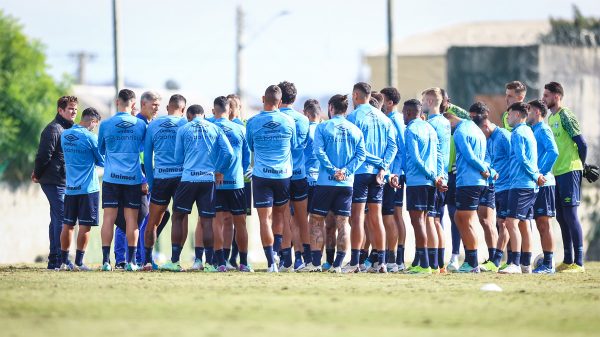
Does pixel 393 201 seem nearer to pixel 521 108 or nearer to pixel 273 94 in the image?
pixel 521 108

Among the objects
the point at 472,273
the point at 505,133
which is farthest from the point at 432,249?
the point at 505,133

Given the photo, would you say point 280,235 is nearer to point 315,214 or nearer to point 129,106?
point 315,214

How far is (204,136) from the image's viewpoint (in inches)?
715

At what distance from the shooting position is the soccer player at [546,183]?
19.1 metres

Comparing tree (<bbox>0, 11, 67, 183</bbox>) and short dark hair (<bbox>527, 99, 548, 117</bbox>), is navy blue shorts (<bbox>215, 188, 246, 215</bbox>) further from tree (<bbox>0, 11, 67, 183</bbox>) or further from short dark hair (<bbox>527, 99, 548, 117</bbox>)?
tree (<bbox>0, 11, 67, 183</bbox>)

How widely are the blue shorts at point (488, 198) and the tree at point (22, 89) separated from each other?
41919 millimetres

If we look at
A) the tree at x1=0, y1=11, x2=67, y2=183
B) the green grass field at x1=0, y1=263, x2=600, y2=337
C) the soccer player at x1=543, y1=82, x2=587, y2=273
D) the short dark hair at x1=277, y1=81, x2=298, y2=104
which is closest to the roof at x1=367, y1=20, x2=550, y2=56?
the tree at x1=0, y1=11, x2=67, y2=183

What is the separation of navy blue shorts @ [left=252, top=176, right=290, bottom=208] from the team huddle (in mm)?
19

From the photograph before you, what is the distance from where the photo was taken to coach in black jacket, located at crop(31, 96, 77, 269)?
750 inches

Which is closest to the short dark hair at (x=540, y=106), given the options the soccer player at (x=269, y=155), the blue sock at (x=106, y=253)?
the soccer player at (x=269, y=155)

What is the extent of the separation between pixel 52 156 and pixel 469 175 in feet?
18.9

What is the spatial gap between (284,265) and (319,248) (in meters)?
0.72

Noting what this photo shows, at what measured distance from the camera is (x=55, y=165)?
62.9ft

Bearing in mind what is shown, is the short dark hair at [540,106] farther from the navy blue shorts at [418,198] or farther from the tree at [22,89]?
the tree at [22,89]
